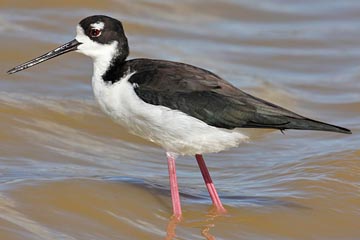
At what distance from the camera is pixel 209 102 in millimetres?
8070

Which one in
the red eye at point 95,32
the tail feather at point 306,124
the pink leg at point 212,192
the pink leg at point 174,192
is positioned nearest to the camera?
the tail feather at point 306,124

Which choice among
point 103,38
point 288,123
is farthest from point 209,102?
point 103,38

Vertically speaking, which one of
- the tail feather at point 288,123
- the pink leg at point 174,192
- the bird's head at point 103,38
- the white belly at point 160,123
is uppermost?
the bird's head at point 103,38

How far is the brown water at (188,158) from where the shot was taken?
8.15 meters

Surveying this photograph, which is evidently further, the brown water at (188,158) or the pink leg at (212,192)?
the pink leg at (212,192)

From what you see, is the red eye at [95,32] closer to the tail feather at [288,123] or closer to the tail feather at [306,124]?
the tail feather at [288,123]

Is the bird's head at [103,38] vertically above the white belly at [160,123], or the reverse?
the bird's head at [103,38]

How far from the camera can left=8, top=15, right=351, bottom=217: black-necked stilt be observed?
26.3ft

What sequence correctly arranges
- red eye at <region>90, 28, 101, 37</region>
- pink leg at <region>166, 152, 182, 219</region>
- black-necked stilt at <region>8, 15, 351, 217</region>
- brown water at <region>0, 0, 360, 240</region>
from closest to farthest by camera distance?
black-necked stilt at <region>8, 15, 351, 217</region> → brown water at <region>0, 0, 360, 240</region> → pink leg at <region>166, 152, 182, 219</region> → red eye at <region>90, 28, 101, 37</region>

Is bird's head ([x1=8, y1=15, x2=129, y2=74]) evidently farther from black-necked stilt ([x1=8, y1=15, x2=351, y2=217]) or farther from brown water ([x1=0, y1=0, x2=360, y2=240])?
brown water ([x1=0, y1=0, x2=360, y2=240])

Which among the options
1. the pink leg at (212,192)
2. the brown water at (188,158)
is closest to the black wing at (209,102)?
the pink leg at (212,192)

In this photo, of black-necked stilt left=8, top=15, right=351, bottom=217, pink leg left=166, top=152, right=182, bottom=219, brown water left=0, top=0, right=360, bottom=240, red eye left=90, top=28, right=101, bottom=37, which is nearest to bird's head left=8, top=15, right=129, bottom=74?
red eye left=90, top=28, right=101, bottom=37

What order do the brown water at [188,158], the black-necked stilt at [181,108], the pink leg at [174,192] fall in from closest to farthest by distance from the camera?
1. the black-necked stilt at [181,108]
2. the brown water at [188,158]
3. the pink leg at [174,192]

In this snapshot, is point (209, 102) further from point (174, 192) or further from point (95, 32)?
point (95, 32)
